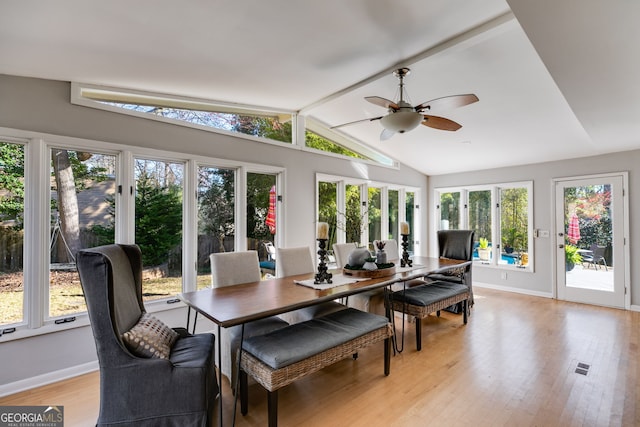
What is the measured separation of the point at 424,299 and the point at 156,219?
286cm

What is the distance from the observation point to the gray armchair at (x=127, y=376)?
147 centimetres

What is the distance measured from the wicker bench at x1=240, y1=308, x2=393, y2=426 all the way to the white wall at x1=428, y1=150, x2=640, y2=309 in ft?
13.2

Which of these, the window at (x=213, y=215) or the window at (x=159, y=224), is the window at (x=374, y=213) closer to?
the window at (x=213, y=215)

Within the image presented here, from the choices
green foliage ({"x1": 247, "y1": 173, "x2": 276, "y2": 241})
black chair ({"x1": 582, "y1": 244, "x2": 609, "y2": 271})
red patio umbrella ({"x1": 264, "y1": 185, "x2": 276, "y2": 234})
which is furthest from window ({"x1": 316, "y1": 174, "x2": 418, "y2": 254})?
black chair ({"x1": 582, "y1": 244, "x2": 609, "y2": 271})

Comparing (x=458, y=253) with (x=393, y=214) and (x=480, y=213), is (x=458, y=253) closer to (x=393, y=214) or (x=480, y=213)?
(x=393, y=214)

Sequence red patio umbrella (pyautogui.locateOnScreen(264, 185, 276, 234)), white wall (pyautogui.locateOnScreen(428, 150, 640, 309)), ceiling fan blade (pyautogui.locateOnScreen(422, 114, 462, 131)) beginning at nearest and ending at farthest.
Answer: ceiling fan blade (pyautogui.locateOnScreen(422, 114, 462, 131)) → red patio umbrella (pyautogui.locateOnScreen(264, 185, 276, 234)) → white wall (pyautogui.locateOnScreen(428, 150, 640, 309))

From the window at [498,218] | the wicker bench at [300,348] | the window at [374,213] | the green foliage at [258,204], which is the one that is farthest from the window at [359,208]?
the wicker bench at [300,348]

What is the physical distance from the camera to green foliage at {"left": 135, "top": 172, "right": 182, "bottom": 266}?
2.96 m

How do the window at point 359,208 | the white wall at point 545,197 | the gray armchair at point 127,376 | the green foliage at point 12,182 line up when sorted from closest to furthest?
the gray armchair at point 127,376
the green foliage at point 12,182
the white wall at point 545,197
the window at point 359,208

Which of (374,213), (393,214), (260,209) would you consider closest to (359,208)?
(374,213)

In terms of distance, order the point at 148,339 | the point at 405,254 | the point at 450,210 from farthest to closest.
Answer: the point at 450,210, the point at 405,254, the point at 148,339

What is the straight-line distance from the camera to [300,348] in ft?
6.23

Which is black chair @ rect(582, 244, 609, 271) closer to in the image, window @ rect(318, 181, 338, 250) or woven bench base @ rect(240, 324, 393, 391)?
window @ rect(318, 181, 338, 250)

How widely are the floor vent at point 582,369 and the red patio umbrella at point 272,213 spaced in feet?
11.0
